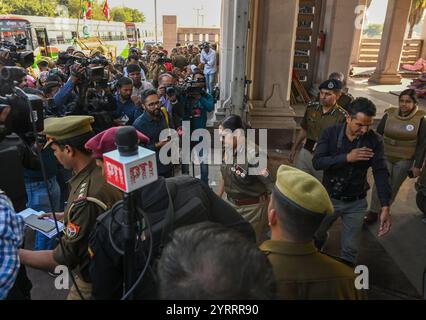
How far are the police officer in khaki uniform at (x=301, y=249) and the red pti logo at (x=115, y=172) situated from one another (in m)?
0.75

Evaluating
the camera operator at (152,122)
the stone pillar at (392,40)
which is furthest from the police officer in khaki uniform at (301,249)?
the stone pillar at (392,40)

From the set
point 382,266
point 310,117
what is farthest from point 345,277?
point 310,117

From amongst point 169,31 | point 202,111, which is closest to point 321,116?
point 202,111

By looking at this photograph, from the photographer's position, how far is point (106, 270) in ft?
4.74

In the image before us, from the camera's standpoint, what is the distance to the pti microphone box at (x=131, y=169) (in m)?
1.05

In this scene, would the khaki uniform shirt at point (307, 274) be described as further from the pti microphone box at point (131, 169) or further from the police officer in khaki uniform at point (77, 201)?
the police officer in khaki uniform at point (77, 201)

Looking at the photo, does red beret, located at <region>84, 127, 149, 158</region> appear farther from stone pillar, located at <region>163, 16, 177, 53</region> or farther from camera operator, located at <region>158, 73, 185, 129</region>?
stone pillar, located at <region>163, 16, 177, 53</region>

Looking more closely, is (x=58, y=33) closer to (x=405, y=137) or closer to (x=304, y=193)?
(x=405, y=137)

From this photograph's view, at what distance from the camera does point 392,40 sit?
13.1 m

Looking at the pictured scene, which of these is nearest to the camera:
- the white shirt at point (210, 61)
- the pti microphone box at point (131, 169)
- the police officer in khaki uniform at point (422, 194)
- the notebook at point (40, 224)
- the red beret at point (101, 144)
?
the pti microphone box at point (131, 169)

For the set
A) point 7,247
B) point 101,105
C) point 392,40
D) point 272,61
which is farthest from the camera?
point 392,40

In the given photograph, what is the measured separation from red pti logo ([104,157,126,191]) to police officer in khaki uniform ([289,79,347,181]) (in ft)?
11.3

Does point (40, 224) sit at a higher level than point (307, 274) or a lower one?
lower

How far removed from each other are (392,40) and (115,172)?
587 inches
